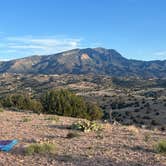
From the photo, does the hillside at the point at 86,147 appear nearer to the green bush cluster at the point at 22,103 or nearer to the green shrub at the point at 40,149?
the green shrub at the point at 40,149

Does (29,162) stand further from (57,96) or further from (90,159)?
(57,96)

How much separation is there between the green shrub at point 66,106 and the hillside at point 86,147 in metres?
14.7

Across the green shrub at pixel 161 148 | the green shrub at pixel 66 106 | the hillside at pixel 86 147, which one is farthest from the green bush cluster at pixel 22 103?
the green shrub at pixel 161 148

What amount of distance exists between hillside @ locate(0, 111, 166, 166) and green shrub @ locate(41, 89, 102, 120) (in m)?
14.7

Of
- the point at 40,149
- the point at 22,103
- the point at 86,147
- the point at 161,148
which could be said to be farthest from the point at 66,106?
the point at 161,148

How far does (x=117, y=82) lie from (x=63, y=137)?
14884 centimetres

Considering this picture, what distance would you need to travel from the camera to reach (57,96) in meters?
34.6

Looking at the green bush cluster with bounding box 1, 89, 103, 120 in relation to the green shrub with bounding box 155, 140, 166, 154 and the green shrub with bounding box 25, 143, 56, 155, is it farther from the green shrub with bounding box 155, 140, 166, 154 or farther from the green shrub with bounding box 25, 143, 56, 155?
the green shrub with bounding box 155, 140, 166, 154

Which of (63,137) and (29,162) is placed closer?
(29,162)

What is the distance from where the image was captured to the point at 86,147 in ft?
43.0

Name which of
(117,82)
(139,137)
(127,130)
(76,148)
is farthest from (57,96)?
(117,82)

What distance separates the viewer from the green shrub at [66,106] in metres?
33.1

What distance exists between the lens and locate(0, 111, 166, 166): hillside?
36.5 ft

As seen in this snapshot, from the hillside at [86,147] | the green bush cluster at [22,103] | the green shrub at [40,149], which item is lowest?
the green bush cluster at [22,103]
